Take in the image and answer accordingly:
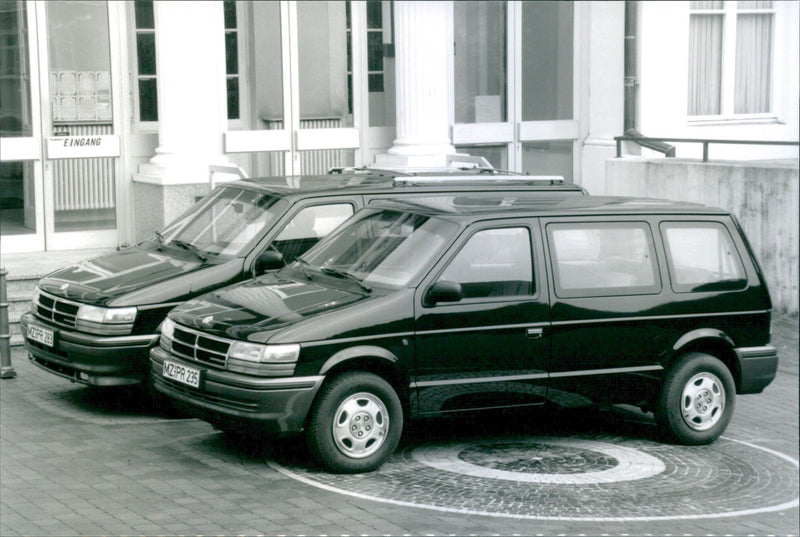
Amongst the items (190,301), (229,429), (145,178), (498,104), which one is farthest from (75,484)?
(498,104)

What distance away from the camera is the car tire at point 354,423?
771 centimetres

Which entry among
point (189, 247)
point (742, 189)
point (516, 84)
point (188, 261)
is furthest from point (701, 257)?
point (516, 84)

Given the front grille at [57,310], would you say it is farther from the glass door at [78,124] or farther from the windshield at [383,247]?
the glass door at [78,124]

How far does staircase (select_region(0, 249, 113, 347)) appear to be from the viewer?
12500mm

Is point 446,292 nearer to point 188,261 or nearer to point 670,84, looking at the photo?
point 188,261

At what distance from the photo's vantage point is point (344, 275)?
27.9 ft

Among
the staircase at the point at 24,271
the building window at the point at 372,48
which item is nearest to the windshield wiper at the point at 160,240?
the staircase at the point at 24,271

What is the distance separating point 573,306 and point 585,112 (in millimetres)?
10308

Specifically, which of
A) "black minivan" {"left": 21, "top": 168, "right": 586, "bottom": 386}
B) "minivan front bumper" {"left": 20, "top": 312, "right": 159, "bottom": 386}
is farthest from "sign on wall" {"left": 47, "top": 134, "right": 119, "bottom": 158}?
"minivan front bumper" {"left": 20, "top": 312, "right": 159, "bottom": 386}

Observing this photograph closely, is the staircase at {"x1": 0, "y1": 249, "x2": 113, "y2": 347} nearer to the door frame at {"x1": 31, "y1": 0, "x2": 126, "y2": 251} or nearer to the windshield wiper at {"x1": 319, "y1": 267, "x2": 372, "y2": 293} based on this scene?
the door frame at {"x1": 31, "y1": 0, "x2": 126, "y2": 251}

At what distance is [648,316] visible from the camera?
8695mm

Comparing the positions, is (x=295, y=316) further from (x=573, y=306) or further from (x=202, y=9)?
(x=202, y=9)

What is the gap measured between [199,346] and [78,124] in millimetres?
7847

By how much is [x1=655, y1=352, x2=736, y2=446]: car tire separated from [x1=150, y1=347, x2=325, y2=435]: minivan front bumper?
2646mm
